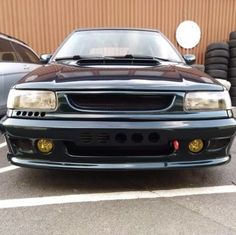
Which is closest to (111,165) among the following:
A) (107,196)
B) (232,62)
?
(107,196)

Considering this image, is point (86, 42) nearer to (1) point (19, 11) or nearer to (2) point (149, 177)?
(2) point (149, 177)

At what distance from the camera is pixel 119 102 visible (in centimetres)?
282

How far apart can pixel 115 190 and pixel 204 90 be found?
111 cm

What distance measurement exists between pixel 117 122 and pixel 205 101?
736 mm

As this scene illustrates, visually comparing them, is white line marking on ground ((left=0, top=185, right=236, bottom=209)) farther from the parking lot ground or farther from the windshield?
the windshield

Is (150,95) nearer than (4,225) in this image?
No

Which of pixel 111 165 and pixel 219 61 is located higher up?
pixel 111 165

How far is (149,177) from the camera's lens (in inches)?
133

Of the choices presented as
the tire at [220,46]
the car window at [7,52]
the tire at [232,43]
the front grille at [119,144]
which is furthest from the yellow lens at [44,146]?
the tire at [232,43]

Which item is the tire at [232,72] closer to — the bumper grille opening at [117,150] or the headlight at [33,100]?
the bumper grille opening at [117,150]

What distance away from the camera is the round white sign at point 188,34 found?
9.72 metres

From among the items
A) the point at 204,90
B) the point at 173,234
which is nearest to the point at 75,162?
the point at 173,234

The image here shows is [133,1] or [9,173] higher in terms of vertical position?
[133,1]

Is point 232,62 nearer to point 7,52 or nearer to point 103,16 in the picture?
point 103,16
